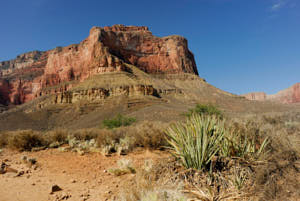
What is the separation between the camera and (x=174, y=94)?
5375 cm

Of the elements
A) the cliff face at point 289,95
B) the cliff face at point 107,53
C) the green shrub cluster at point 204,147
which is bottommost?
the green shrub cluster at point 204,147

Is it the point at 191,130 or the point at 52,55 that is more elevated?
the point at 52,55

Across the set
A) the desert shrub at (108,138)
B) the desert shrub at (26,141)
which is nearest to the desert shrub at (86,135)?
the desert shrub at (108,138)

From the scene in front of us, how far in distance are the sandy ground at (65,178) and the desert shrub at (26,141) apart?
35.0 inches

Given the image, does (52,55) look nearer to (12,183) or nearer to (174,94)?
(174,94)

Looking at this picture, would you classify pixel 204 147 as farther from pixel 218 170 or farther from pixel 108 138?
pixel 108 138

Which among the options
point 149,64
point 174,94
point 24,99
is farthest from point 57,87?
point 174,94

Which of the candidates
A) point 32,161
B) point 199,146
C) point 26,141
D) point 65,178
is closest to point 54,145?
point 26,141

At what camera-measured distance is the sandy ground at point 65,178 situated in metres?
3.47

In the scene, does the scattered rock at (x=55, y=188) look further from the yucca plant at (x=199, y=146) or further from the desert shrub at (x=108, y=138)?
the desert shrub at (x=108, y=138)

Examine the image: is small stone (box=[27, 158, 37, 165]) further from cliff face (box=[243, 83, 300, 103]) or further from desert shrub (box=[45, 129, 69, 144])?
cliff face (box=[243, 83, 300, 103])

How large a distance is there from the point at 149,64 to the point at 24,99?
74934 millimetres

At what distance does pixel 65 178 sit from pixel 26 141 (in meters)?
4.55

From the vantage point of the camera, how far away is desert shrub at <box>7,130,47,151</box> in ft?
24.1
